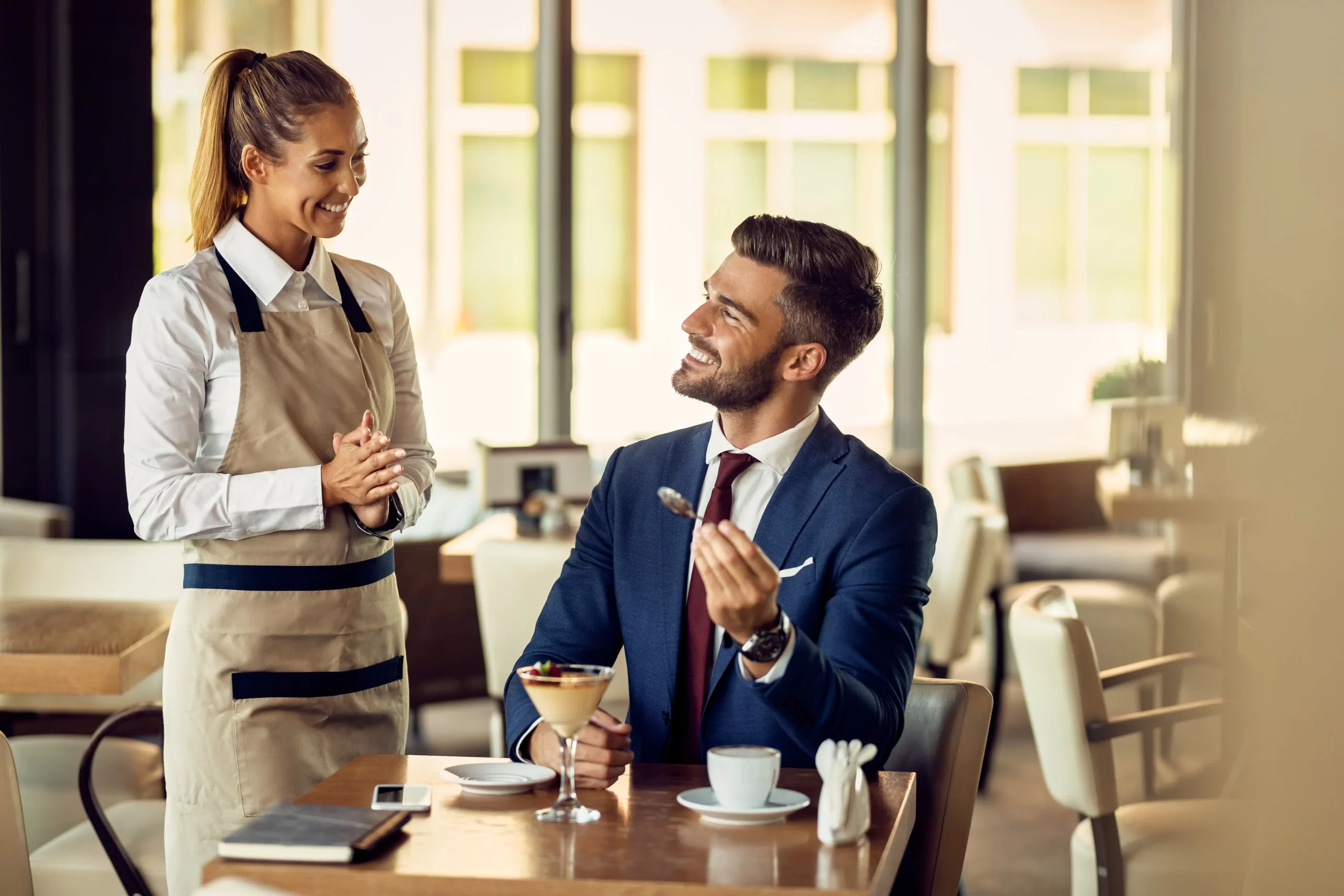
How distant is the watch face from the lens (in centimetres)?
147

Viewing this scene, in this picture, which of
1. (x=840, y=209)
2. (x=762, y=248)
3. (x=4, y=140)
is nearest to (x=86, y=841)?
(x=762, y=248)

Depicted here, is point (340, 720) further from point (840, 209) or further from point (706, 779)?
point (840, 209)

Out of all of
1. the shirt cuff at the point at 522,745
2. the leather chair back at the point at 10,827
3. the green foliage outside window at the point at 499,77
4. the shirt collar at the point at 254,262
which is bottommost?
the leather chair back at the point at 10,827

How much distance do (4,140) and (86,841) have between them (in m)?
3.69

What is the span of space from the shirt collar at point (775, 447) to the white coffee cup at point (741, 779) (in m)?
0.58

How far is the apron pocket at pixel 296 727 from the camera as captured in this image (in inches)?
76.0

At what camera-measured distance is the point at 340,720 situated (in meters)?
2.00

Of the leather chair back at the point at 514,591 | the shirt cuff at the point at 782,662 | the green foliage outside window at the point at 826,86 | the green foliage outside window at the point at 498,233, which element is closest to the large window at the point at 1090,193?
the green foliage outside window at the point at 826,86

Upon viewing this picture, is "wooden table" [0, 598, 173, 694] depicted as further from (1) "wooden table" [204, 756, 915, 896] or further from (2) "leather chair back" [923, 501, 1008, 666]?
(2) "leather chair back" [923, 501, 1008, 666]

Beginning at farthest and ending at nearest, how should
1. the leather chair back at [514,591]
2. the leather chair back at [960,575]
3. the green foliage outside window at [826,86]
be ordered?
the green foliage outside window at [826,86] < the leather chair back at [960,575] < the leather chair back at [514,591]

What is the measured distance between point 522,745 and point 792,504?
47 cm

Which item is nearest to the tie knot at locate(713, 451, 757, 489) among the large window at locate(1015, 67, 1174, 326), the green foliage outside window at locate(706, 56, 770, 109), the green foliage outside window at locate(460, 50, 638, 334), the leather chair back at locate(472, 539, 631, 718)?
the leather chair back at locate(472, 539, 631, 718)

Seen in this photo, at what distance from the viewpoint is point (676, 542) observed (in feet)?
6.18

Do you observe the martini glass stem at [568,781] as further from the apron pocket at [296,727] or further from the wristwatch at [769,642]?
the apron pocket at [296,727]
